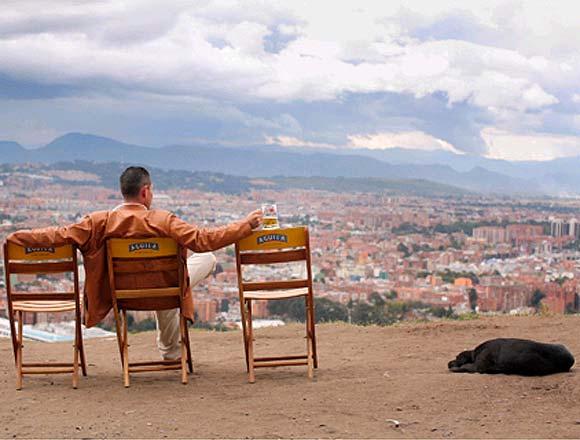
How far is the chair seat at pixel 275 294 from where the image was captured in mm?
7105

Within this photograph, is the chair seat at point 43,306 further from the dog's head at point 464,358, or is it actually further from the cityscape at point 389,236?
the cityscape at point 389,236

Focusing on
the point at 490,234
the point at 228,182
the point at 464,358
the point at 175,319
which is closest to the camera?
the point at 464,358

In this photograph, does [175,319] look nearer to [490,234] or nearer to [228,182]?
[490,234]

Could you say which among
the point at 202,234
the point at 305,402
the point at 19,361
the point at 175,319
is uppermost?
the point at 202,234

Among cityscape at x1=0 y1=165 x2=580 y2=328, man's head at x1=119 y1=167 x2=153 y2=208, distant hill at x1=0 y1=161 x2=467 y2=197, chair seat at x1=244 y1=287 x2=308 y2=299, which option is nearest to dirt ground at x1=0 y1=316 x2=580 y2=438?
chair seat at x1=244 y1=287 x2=308 y2=299

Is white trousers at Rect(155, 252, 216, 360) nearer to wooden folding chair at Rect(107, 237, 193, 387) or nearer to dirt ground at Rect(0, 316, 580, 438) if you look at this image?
dirt ground at Rect(0, 316, 580, 438)

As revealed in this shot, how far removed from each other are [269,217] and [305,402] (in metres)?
1.52

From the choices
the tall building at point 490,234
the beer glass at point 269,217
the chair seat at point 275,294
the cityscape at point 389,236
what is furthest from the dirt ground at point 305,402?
the tall building at point 490,234

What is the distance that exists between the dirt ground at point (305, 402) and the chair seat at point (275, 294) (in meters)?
0.64

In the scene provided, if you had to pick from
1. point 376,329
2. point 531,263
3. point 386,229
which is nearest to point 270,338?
point 376,329

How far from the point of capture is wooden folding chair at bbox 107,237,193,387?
22.3 ft

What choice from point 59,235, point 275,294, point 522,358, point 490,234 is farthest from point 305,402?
point 490,234

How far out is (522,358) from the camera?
690 cm

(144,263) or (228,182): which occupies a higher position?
(228,182)
